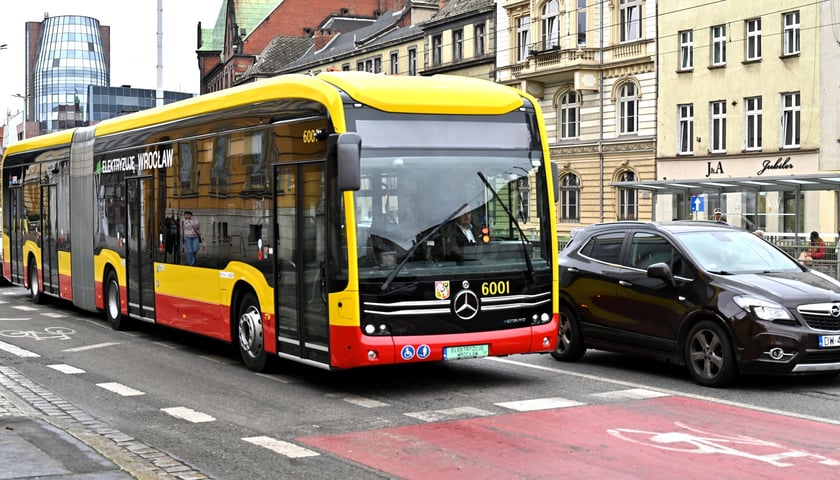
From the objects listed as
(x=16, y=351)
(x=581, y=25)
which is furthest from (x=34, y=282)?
(x=581, y=25)

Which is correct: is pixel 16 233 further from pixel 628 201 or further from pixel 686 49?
pixel 628 201

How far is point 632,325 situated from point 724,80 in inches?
1310

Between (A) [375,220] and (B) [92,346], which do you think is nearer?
(A) [375,220]

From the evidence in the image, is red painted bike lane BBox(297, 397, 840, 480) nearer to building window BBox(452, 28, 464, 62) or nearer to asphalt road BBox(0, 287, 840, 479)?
asphalt road BBox(0, 287, 840, 479)

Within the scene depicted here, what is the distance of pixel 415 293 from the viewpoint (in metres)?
11.1

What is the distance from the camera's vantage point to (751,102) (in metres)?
43.2

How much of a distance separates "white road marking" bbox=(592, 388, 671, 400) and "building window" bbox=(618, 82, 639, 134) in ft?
124

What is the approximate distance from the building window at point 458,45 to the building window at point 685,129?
1635cm

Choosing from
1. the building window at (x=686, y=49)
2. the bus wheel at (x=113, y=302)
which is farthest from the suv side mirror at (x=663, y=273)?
the building window at (x=686, y=49)

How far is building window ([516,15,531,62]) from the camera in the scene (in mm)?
54062

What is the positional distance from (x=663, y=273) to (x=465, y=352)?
8.11ft

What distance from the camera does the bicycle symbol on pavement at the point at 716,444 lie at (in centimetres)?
830

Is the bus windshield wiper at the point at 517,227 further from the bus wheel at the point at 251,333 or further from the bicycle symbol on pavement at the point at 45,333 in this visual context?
the bicycle symbol on pavement at the point at 45,333

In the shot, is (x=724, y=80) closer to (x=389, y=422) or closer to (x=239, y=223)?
(x=239, y=223)
